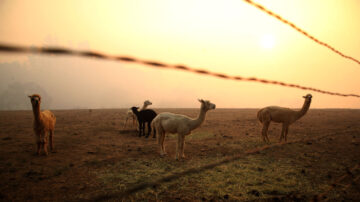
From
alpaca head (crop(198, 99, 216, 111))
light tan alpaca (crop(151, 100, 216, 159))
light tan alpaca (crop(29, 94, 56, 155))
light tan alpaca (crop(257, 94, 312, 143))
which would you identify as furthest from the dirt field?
alpaca head (crop(198, 99, 216, 111))

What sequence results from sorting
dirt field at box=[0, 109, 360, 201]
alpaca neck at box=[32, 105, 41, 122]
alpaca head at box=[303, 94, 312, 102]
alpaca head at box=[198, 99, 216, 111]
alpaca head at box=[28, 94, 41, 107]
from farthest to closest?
alpaca head at box=[303, 94, 312, 102] → alpaca head at box=[198, 99, 216, 111] → alpaca neck at box=[32, 105, 41, 122] → alpaca head at box=[28, 94, 41, 107] → dirt field at box=[0, 109, 360, 201]

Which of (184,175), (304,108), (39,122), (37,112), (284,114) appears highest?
(304,108)

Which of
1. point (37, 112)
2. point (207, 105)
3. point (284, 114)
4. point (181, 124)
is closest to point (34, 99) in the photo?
point (37, 112)

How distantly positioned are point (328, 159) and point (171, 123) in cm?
554

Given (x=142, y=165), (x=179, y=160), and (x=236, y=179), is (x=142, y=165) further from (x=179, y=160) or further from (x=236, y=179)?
(x=236, y=179)

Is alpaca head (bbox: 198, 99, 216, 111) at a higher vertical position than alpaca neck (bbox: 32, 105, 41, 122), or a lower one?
higher

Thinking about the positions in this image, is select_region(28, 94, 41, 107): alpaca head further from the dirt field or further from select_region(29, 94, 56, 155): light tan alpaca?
the dirt field

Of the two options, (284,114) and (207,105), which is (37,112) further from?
(284,114)

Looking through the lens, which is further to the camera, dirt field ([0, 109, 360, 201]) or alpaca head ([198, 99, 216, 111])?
alpaca head ([198, 99, 216, 111])

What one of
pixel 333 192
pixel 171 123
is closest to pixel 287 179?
pixel 333 192

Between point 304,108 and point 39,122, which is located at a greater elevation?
point 304,108

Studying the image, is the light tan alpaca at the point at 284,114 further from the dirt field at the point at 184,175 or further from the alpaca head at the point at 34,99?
the alpaca head at the point at 34,99

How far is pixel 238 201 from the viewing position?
4.04 metres

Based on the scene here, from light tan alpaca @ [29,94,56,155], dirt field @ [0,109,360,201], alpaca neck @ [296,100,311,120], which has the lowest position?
dirt field @ [0,109,360,201]
